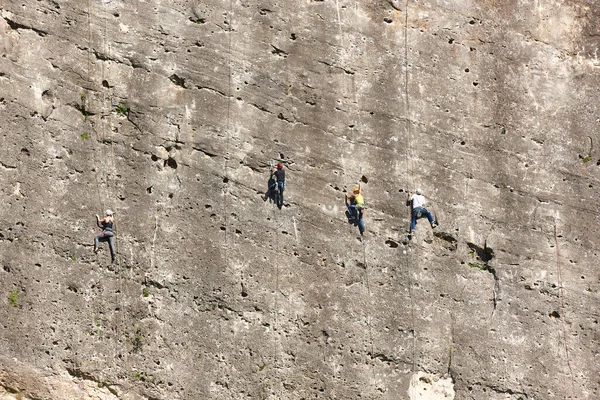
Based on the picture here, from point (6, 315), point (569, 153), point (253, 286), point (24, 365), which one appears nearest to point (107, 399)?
point (24, 365)

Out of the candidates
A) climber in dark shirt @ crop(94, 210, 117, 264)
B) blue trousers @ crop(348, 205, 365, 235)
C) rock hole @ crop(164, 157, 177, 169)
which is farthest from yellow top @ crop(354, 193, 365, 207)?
climber in dark shirt @ crop(94, 210, 117, 264)

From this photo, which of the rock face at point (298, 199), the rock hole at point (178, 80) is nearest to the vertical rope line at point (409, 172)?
the rock face at point (298, 199)

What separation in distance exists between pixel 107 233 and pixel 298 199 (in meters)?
2.19

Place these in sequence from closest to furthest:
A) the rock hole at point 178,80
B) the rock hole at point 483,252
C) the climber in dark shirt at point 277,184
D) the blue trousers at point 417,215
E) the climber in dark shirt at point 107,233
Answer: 1. the climber in dark shirt at point 107,233
2. the climber in dark shirt at point 277,184
3. the rock hole at point 178,80
4. the blue trousers at point 417,215
5. the rock hole at point 483,252

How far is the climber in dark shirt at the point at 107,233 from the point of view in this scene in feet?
20.7

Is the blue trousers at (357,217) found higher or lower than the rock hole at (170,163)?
higher

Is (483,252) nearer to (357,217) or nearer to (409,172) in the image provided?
(409,172)


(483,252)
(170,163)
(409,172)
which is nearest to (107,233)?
(170,163)

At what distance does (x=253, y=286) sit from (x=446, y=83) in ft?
11.1

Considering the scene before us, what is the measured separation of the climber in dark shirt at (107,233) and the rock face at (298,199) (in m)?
0.10

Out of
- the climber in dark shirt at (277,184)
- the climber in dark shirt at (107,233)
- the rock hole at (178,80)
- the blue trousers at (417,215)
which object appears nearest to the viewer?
the climber in dark shirt at (107,233)

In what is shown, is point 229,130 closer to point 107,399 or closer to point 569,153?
point 107,399

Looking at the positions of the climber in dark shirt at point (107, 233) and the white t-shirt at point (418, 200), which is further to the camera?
the white t-shirt at point (418, 200)

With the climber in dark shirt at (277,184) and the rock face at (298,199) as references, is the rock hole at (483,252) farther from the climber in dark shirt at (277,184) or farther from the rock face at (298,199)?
the climber in dark shirt at (277,184)
